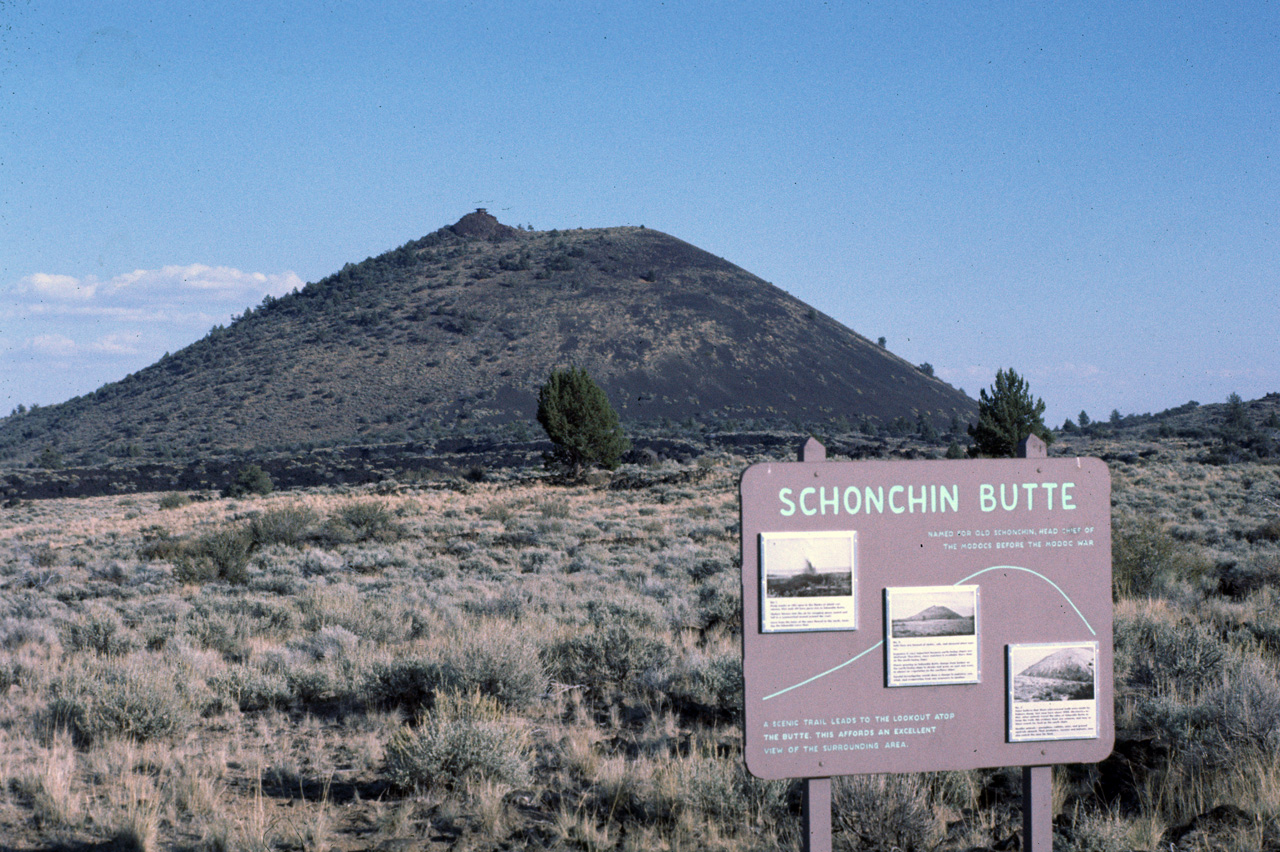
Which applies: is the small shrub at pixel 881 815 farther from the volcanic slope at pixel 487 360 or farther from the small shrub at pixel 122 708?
the volcanic slope at pixel 487 360

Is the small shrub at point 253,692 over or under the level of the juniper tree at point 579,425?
under

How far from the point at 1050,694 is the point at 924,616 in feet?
1.99

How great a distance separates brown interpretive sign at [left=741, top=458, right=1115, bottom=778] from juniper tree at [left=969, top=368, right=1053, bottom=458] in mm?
30691

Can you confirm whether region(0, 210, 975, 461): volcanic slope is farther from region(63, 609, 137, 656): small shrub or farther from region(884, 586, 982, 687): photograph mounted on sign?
region(884, 586, 982, 687): photograph mounted on sign

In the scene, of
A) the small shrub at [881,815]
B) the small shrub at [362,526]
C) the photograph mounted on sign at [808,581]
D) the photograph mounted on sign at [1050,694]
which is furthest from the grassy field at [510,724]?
the small shrub at [362,526]

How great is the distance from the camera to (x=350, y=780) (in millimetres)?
5125

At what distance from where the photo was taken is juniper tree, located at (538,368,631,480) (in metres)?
40.0

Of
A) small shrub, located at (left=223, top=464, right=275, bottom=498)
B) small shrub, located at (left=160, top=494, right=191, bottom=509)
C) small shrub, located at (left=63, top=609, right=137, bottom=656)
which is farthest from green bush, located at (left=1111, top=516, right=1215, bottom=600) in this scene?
small shrub, located at (left=223, top=464, right=275, bottom=498)

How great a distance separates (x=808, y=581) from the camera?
323cm

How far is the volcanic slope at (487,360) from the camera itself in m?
87.9

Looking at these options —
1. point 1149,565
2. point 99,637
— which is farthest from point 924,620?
point 1149,565

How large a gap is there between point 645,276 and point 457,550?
104275 millimetres

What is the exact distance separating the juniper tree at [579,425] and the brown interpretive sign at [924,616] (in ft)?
120

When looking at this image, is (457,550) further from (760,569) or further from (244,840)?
(760,569)
